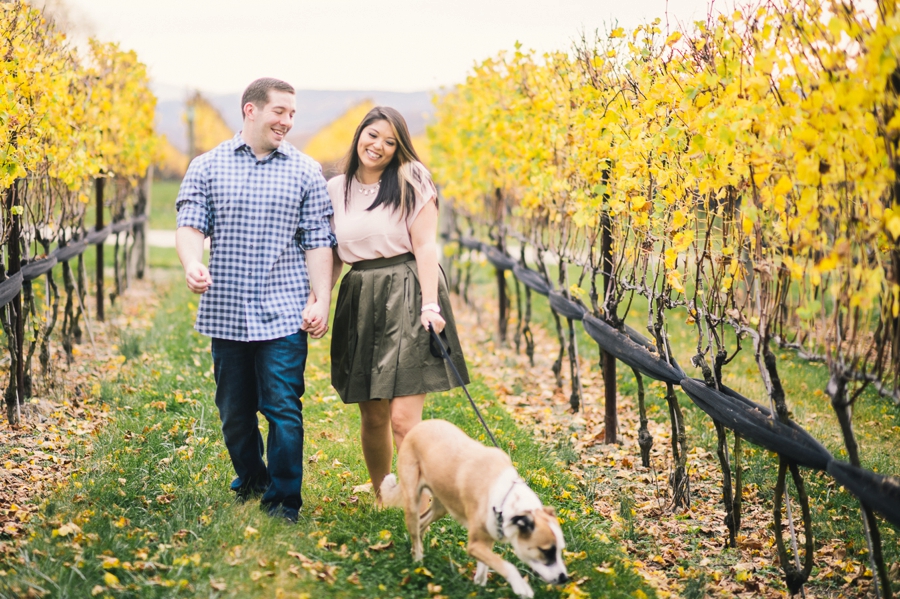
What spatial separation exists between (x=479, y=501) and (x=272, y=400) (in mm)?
1248

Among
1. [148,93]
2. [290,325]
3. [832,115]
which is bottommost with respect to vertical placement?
[290,325]

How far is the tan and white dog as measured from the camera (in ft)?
10.0

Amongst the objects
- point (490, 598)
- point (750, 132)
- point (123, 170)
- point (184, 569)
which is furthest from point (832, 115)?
point (123, 170)

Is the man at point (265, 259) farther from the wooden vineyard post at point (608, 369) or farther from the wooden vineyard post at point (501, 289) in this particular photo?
the wooden vineyard post at point (501, 289)

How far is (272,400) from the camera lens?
3871mm

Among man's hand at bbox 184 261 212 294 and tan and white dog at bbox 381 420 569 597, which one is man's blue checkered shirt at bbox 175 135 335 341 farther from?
tan and white dog at bbox 381 420 569 597

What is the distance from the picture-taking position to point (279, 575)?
11.1 feet

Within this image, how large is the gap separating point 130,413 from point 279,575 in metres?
2.97

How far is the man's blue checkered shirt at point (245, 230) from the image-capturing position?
380 cm

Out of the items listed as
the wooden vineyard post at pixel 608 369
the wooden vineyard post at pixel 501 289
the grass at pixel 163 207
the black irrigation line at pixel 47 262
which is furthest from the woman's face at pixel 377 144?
the grass at pixel 163 207

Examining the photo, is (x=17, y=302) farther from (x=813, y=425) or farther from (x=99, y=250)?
(x=813, y=425)

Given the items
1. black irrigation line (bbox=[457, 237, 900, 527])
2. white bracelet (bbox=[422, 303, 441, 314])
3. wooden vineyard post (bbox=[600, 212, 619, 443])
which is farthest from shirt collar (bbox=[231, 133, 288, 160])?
wooden vineyard post (bbox=[600, 212, 619, 443])

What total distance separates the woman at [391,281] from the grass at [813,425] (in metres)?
1.72

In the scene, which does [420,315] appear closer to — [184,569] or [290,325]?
[290,325]
